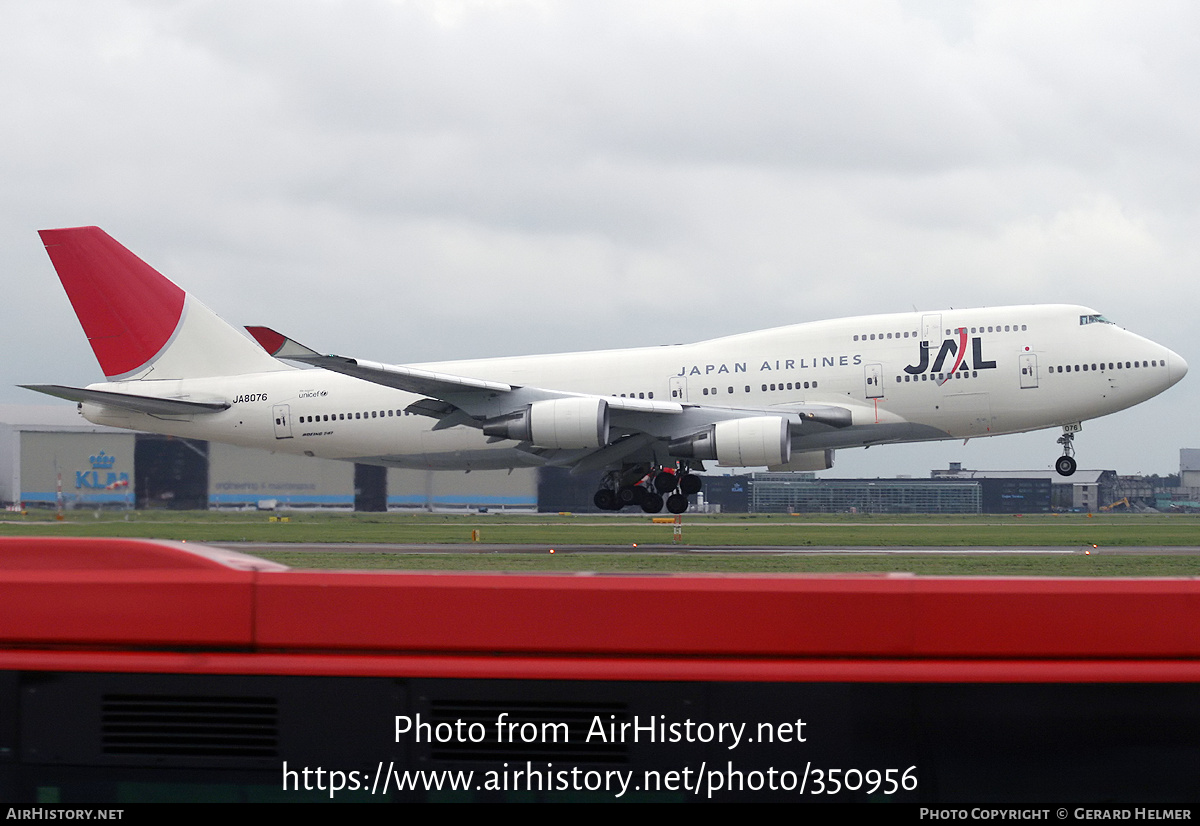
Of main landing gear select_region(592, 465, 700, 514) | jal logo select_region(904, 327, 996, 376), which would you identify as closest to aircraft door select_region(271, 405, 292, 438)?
main landing gear select_region(592, 465, 700, 514)

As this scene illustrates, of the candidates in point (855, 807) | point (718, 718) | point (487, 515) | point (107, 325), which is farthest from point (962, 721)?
point (487, 515)

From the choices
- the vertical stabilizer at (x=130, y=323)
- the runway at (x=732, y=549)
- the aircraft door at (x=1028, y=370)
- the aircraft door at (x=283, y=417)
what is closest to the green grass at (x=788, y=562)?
the runway at (x=732, y=549)

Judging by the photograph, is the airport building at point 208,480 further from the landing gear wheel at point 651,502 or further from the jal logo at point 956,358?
the jal logo at point 956,358

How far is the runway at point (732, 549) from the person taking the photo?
24.2 metres

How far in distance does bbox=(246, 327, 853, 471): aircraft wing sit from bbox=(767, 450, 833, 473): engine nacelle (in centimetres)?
146

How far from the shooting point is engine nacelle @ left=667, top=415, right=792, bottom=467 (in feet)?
92.8

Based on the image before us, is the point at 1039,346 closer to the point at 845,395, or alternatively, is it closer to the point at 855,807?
the point at 845,395

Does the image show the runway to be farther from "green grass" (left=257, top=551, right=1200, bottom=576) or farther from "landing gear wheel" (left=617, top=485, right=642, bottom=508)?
"landing gear wheel" (left=617, top=485, right=642, bottom=508)

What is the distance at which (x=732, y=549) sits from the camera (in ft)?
86.1

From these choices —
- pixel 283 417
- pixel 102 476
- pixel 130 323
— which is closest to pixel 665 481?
pixel 283 417

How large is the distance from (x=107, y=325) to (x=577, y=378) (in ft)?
45.8

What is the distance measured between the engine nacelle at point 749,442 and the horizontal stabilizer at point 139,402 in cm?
1418

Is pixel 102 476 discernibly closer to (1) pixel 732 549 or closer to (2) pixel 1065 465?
(1) pixel 732 549

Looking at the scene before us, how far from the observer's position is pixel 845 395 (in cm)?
2947
